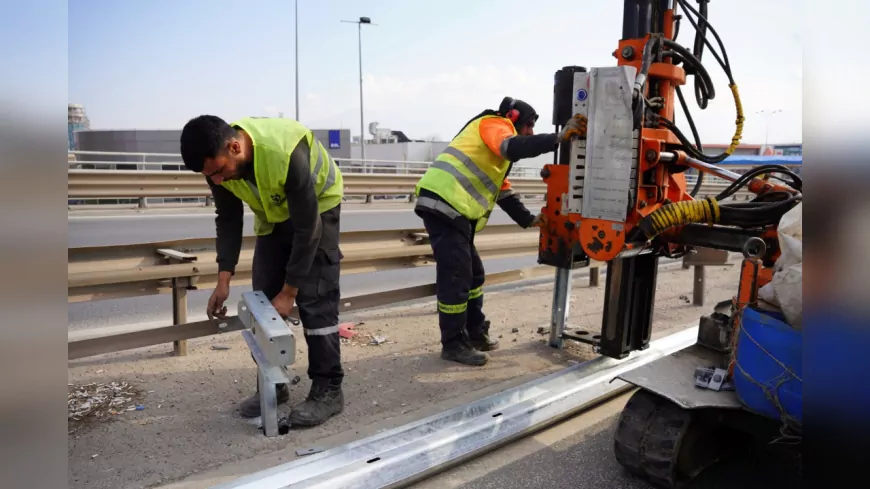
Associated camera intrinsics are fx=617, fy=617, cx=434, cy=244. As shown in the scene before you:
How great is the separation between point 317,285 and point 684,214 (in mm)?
2024

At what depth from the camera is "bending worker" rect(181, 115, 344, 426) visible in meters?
2.95

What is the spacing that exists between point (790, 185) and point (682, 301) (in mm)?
3547

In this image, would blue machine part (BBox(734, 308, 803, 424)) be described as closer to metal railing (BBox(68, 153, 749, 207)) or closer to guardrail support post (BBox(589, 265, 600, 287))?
guardrail support post (BBox(589, 265, 600, 287))

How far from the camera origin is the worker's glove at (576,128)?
3.66 meters

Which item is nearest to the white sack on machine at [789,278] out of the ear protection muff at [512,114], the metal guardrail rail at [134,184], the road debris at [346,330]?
the ear protection muff at [512,114]

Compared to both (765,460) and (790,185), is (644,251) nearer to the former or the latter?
(790,185)

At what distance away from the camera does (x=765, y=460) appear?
3141mm

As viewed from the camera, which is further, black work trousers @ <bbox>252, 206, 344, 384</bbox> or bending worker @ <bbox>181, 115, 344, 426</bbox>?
black work trousers @ <bbox>252, 206, 344, 384</bbox>

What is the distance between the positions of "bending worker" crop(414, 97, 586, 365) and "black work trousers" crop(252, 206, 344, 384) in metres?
1.06

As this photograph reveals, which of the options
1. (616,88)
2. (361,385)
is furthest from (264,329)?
(616,88)

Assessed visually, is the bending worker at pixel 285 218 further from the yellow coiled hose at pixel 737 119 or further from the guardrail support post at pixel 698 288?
the guardrail support post at pixel 698 288

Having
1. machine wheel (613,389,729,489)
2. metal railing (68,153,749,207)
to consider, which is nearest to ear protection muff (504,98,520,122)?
machine wheel (613,389,729,489)

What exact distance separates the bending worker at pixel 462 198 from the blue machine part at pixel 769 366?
1.99 metres

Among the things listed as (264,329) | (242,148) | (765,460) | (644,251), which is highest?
(242,148)
